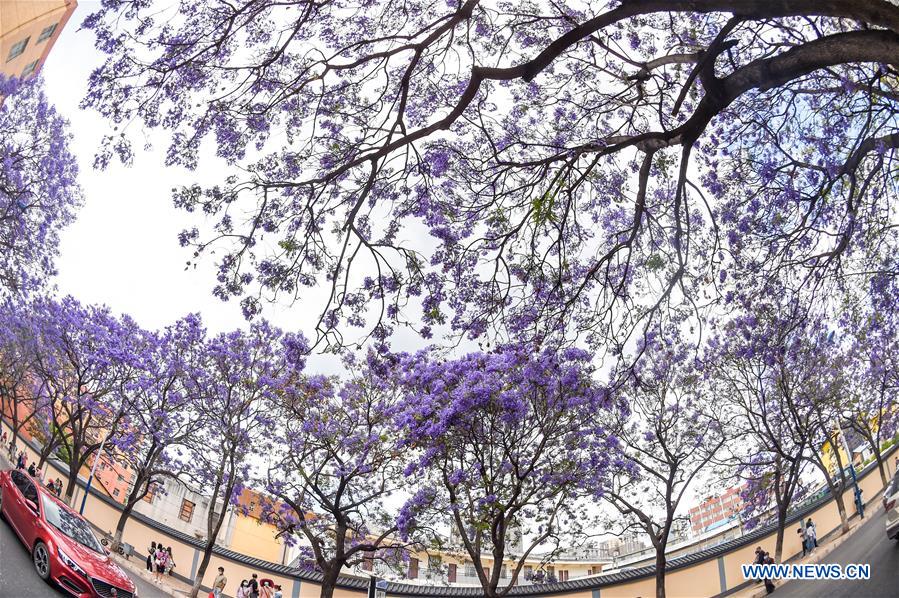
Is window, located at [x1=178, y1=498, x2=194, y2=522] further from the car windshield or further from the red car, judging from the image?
the car windshield

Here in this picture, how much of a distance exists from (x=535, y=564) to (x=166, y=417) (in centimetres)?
1396

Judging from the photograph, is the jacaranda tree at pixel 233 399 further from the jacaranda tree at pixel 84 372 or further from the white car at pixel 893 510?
the white car at pixel 893 510

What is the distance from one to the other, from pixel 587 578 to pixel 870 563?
8.34m

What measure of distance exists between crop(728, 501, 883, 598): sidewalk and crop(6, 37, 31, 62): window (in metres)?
15.2

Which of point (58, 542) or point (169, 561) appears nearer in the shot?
point (58, 542)

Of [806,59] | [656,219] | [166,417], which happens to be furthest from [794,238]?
[166,417]

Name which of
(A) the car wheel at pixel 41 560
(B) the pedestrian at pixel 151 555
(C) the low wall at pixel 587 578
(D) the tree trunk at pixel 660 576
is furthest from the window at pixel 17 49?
(D) the tree trunk at pixel 660 576

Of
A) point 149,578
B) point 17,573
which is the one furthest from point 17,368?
point 17,573

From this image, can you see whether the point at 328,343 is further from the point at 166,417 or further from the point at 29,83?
the point at 166,417

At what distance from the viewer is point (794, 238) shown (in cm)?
617

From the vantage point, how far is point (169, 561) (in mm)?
15664

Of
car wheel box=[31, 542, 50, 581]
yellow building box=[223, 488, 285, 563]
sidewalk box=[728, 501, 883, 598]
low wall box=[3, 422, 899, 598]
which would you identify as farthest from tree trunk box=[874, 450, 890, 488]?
yellow building box=[223, 488, 285, 563]

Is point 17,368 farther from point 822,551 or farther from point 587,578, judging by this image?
point 822,551

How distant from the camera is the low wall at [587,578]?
44.2ft
